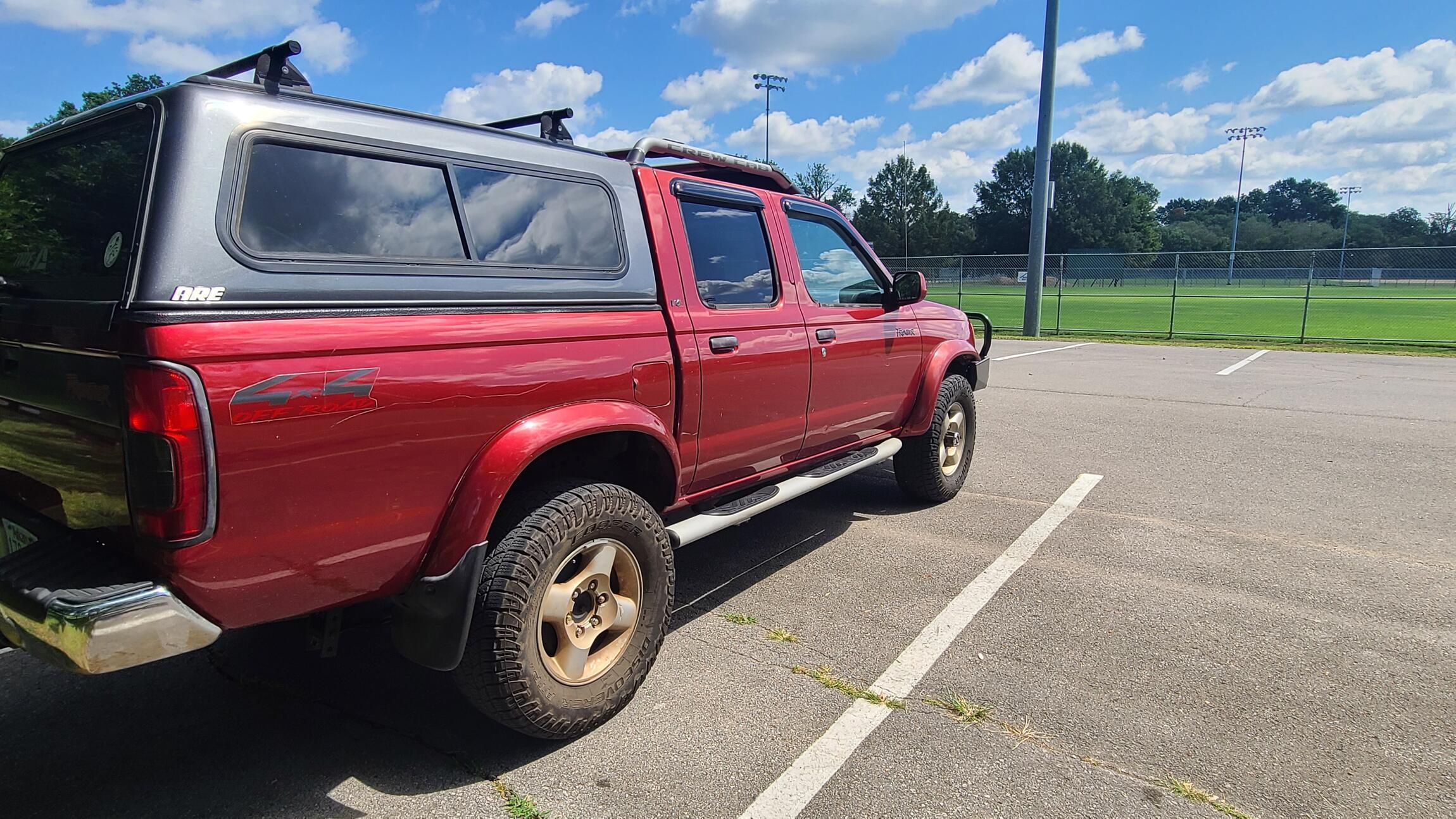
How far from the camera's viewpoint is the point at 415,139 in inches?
101

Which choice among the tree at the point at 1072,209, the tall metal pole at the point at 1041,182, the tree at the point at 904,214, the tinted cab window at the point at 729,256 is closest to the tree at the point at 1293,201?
the tree at the point at 1072,209

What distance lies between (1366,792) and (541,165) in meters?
3.34

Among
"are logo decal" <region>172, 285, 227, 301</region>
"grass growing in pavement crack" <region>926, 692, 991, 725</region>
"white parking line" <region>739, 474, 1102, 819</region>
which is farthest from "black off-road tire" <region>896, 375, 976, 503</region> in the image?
"are logo decal" <region>172, 285, 227, 301</region>

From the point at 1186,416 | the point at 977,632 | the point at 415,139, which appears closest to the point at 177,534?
the point at 415,139

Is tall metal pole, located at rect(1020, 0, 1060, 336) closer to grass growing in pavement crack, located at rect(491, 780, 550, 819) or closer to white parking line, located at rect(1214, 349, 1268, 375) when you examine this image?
white parking line, located at rect(1214, 349, 1268, 375)

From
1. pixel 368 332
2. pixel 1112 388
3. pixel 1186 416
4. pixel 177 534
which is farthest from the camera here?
pixel 1112 388

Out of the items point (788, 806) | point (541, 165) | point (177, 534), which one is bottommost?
point (788, 806)

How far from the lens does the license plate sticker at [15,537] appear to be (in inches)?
97.2

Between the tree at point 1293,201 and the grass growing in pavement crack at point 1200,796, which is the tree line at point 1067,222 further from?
the grass growing in pavement crack at point 1200,796

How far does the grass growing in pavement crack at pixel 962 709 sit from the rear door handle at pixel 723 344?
5.22ft

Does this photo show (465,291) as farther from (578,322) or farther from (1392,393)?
(1392,393)

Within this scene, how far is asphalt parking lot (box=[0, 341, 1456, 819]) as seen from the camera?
2.54m

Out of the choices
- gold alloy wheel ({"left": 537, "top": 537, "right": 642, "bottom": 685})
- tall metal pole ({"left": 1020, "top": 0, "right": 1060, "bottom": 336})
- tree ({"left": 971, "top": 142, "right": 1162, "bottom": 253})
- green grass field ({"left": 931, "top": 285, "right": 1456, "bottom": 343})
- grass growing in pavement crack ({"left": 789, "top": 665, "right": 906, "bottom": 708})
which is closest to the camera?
gold alloy wheel ({"left": 537, "top": 537, "right": 642, "bottom": 685})

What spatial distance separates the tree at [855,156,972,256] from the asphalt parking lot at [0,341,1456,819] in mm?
79023
